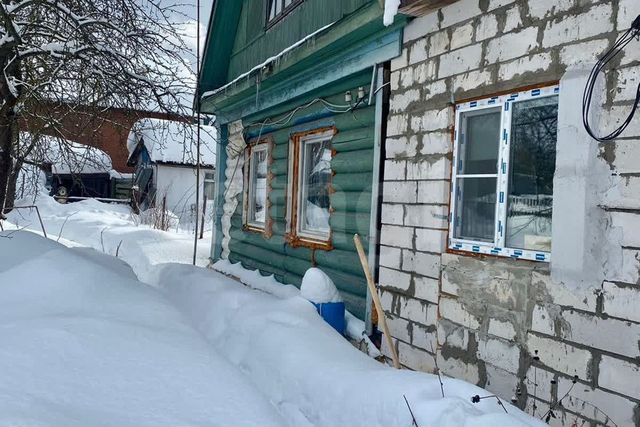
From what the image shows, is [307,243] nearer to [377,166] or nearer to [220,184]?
[377,166]

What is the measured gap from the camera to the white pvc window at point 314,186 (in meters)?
6.34

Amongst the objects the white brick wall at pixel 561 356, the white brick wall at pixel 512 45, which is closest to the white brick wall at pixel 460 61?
the white brick wall at pixel 512 45

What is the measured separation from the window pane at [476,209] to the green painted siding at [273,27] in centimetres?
228

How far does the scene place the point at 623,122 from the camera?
290 cm

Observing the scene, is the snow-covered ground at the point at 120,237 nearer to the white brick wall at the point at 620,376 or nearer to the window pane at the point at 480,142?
the window pane at the point at 480,142

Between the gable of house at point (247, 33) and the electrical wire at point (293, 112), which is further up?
the gable of house at point (247, 33)

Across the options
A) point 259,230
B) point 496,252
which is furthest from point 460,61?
point 259,230

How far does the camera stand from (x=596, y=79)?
3041 mm

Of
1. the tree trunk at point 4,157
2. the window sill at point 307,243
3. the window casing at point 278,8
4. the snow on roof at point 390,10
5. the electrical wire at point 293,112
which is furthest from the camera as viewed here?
the tree trunk at point 4,157

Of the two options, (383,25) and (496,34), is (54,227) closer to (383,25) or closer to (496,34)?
(383,25)

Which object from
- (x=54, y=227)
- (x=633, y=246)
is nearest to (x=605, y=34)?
(x=633, y=246)

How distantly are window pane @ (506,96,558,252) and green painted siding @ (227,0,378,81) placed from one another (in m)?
2.35

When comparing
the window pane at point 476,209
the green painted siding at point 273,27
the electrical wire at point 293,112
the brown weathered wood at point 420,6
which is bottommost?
the window pane at point 476,209

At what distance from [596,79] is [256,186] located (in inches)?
237
